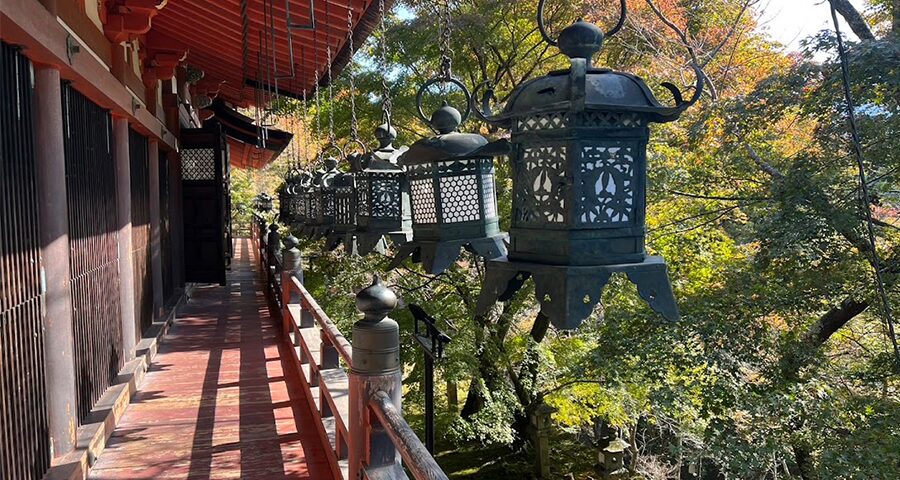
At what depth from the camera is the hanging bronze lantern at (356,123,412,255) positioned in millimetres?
2787

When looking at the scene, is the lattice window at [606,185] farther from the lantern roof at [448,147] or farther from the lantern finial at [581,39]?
the lantern roof at [448,147]

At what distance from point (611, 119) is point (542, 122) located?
0.15 meters

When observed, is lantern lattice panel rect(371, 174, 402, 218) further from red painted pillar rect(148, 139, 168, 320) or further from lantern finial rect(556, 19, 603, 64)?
red painted pillar rect(148, 139, 168, 320)

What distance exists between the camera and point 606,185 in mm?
1485

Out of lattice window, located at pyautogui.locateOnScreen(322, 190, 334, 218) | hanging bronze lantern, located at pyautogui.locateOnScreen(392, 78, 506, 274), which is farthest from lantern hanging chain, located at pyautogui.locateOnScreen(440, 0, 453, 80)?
lattice window, located at pyautogui.locateOnScreen(322, 190, 334, 218)

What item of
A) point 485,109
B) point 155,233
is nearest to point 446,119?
point 485,109

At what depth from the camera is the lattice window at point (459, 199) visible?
1.98 meters

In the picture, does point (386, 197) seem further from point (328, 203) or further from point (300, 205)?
point (300, 205)

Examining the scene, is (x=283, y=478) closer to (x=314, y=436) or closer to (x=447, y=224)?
(x=314, y=436)

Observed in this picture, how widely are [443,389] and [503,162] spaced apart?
7713mm

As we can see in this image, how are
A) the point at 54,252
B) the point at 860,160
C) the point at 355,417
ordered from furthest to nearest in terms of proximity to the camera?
the point at 860,160, the point at 54,252, the point at 355,417

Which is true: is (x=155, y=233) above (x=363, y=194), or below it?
below

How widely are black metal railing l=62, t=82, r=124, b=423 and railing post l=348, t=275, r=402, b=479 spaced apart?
221 cm

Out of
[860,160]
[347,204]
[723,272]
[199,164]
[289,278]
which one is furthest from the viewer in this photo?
[199,164]
